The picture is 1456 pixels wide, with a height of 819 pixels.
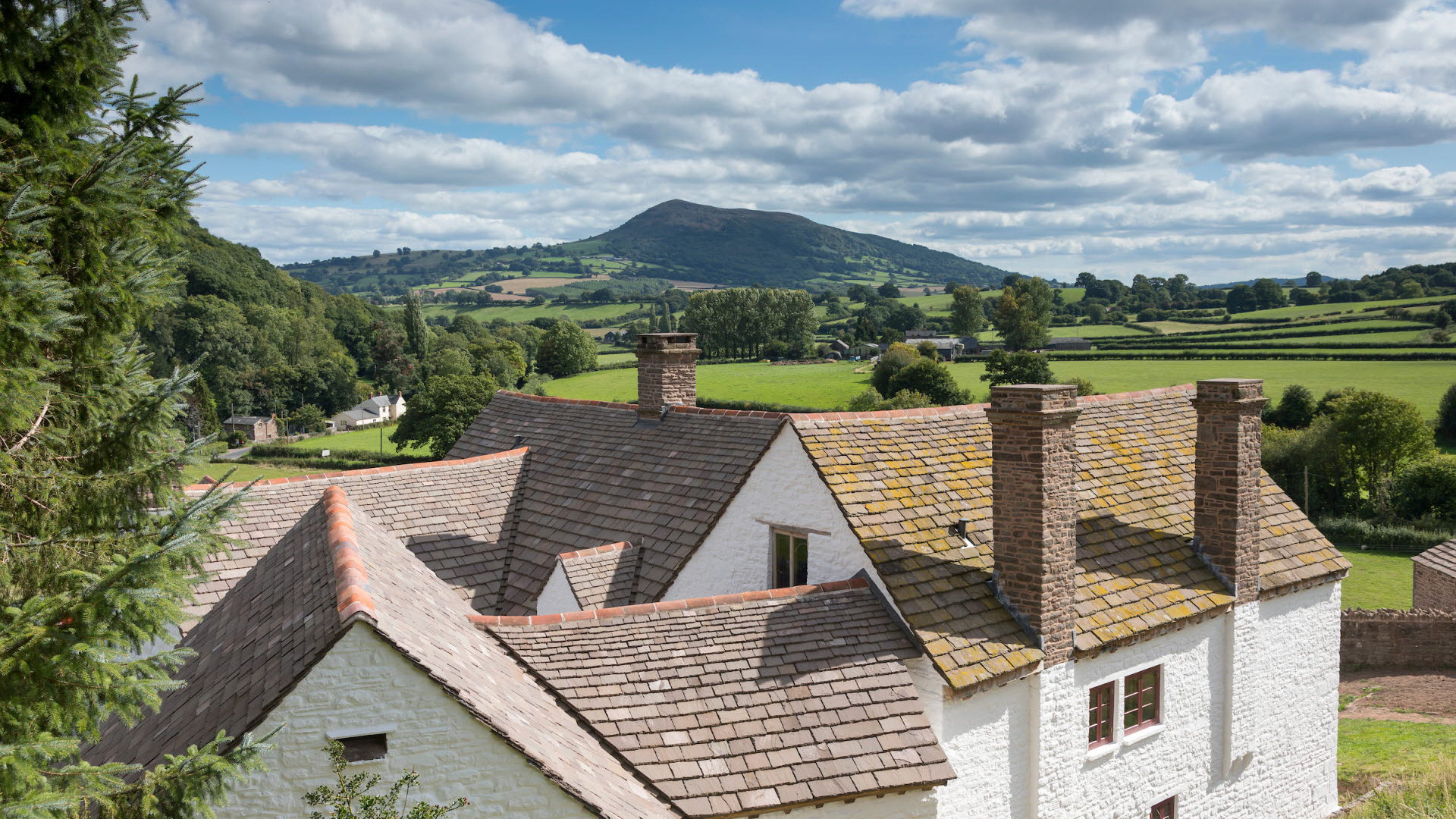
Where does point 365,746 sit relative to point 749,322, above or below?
below

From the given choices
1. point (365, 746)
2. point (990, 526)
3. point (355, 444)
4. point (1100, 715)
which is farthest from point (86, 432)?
point (355, 444)

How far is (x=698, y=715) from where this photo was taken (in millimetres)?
11531

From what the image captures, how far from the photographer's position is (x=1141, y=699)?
1555 centimetres

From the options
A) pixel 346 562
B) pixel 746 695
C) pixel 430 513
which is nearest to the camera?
pixel 346 562

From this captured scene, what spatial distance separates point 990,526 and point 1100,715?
3.51m

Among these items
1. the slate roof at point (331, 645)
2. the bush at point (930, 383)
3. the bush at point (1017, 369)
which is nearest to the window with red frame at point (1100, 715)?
the slate roof at point (331, 645)

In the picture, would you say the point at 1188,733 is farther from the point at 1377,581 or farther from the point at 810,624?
the point at 1377,581

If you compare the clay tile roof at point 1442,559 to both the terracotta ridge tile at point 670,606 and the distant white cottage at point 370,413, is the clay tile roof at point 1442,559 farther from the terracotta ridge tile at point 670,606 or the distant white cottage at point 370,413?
the distant white cottage at point 370,413

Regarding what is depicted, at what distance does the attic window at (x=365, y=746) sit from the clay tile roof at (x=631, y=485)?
8.55 m

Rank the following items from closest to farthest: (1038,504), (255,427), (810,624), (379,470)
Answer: (810,624) < (1038,504) < (379,470) < (255,427)

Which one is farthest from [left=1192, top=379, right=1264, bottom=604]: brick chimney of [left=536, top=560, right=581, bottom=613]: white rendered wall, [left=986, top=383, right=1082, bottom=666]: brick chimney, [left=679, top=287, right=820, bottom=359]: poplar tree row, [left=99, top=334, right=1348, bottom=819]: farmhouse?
[left=679, top=287, right=820, bottom=359]: poplar tree row

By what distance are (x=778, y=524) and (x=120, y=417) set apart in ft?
34.1

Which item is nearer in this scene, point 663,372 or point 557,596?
point 557,596

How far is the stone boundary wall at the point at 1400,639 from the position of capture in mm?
32031
